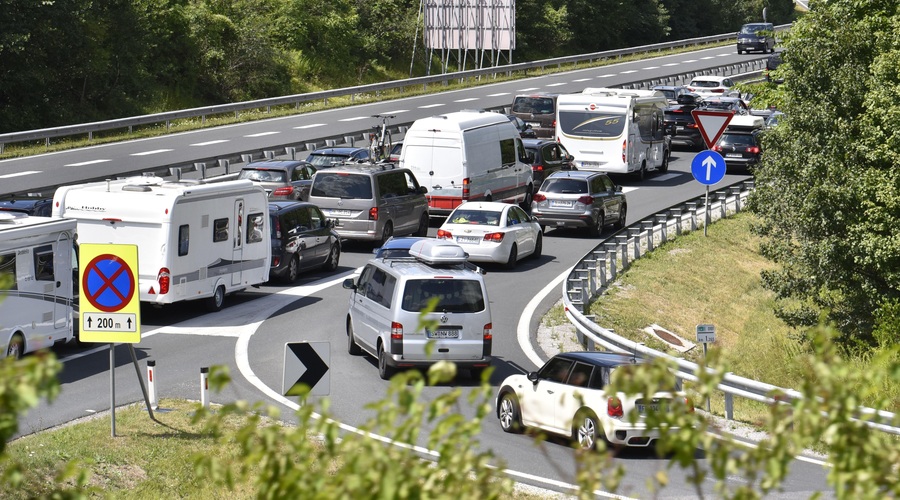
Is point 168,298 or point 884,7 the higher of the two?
point 884,7

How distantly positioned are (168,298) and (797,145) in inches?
489

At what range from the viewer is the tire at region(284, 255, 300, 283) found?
86.6 ft

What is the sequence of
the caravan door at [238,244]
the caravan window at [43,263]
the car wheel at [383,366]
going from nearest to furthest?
the car wheel at [383,366], the caravan window at [43,263], the caravan door at [238,244]

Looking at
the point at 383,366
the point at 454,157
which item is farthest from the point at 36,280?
the point at 454,157

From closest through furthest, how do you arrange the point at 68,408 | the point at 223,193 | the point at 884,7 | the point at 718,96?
the point at 68,408
the point at 223,193
the point at 884,7
the point at 718,96

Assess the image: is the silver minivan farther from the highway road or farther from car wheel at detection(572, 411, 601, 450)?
car wheel at detection(572, 411, 601, 450)

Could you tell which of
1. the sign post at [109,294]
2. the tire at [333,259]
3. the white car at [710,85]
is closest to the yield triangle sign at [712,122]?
the tire at [333,259]

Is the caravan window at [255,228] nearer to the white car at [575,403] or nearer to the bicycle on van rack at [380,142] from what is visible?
the white car at [575,403]

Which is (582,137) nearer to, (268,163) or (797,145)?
(268,163)

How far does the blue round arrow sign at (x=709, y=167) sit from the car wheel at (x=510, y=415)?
12420 millimetres

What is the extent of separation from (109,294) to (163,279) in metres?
6.86

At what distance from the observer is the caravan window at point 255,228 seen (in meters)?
24.3

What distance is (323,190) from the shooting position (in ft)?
96.2

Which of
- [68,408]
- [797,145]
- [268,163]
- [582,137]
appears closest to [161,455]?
[68,408]
